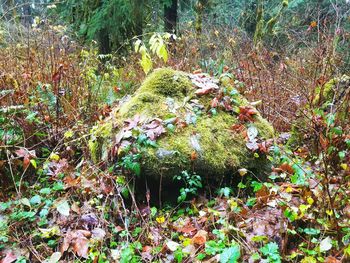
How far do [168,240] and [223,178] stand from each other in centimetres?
88

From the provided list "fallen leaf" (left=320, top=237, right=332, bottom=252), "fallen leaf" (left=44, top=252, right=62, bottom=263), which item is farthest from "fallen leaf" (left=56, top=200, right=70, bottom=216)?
"fallen leaf" (left=320, top=237, right=332, bottom=252)

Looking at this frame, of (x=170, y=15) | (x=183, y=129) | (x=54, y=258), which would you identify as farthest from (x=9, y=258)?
(x=170, y=15)

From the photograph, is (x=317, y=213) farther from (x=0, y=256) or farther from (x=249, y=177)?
(x=0, y=256)

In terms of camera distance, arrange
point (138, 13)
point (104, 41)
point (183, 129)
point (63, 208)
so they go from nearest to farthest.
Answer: point (63, 208) → point (183, 129) → point (138, 13) → point (104, 41)

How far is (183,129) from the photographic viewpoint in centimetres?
329

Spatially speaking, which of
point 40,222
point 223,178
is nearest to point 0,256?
point 40,222

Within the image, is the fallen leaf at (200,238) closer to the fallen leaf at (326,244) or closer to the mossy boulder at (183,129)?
the mossy boulder at (183,129)

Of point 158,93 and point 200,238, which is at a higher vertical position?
point 158,93

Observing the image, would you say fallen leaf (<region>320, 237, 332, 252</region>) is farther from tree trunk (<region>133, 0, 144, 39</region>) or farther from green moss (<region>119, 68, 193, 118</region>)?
tree trunk (<region>133, 0, 144, 39</region>)

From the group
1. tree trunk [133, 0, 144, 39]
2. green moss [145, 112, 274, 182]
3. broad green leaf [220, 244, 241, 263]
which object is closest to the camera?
broad green leaf [220, 244, 241, 263]

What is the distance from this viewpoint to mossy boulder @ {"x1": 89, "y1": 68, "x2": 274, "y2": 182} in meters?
3.09

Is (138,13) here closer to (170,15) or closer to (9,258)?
(170,15)

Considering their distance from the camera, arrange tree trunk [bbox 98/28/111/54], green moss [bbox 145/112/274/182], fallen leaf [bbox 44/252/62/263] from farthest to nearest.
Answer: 1. tree trunk [bbox 98/28/111/54]
2. green moss [bbox 145/112/274/182]
3. fallen leaf [bbox 44/252/62/263]

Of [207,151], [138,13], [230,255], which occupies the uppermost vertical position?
[138,13]
